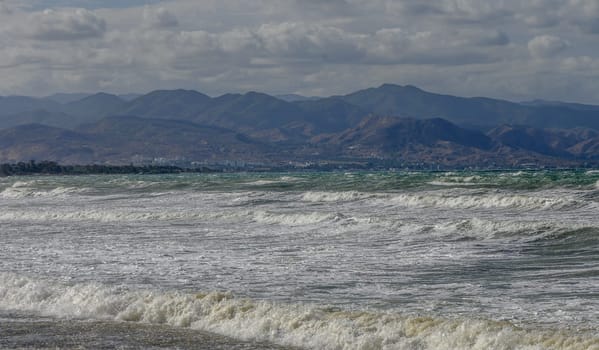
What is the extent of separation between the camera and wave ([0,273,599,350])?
15.4 metres

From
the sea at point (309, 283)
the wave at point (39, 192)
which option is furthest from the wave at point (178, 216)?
the wave at point (39, 192)

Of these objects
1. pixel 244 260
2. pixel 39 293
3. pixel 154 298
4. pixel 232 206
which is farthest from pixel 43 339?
pixel 232 206

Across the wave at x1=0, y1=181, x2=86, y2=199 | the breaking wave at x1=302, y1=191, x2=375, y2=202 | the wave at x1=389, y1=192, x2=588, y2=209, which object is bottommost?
the wave at x1=0, y1=181, x2=86, y2=199

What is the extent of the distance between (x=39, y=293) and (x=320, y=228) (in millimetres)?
19283

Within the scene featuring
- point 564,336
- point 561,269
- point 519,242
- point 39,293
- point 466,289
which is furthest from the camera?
point 519,242

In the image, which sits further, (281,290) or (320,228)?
(320,228)

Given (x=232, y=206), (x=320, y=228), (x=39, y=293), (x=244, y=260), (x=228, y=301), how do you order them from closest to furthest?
(x=228, y=301)
(x=39, y=293)
(x=244, y=260)
(x=320, y=228)
(x=232, y=206)

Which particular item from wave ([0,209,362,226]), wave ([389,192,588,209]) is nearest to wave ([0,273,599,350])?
wave ([0,209,362,226])

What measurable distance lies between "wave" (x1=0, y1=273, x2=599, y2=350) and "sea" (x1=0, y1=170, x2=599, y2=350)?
0.04m

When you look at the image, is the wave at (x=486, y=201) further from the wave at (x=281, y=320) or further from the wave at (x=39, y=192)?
the wave at (x=39, y=192)

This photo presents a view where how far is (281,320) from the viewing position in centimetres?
1775

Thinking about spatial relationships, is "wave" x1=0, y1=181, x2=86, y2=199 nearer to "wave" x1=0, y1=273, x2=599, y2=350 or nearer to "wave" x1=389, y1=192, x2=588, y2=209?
"wave" x1=389, y1=192, x2=588, y2=209

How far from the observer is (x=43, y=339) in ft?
56.7

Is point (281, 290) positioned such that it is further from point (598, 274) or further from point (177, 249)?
point (177, 249)
